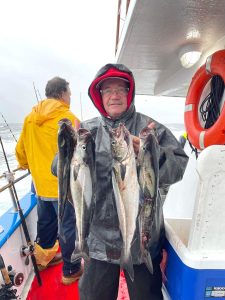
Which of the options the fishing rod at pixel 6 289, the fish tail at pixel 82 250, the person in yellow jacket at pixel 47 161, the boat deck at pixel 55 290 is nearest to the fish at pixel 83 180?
the fish tail at pixel 82 250

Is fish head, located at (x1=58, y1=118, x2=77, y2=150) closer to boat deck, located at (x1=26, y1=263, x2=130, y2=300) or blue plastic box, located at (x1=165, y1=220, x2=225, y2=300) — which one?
blue plastic box, located at (x1=165, y1=220, x2=225, y2=300)

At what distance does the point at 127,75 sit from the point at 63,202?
101 cm

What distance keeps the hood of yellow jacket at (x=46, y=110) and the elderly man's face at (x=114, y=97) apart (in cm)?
106

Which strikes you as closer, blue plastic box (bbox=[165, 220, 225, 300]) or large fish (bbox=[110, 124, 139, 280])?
large fish (bbox=[110, 124, 139, 280])

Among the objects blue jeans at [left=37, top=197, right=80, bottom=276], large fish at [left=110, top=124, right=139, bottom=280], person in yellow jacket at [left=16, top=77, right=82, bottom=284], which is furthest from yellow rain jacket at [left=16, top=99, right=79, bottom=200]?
large fish at [left=110, top=124, right=139, bottom=280]

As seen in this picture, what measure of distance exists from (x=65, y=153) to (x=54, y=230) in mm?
2210

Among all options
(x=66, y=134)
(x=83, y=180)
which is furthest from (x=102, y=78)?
(x=83, y=180)

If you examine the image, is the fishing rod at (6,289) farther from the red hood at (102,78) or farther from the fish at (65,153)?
the red hood at (102,78)

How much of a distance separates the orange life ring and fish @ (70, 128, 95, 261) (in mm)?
1373

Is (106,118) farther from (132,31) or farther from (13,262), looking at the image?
(13,262)

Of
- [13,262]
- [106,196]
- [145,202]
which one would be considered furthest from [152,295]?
[13,262]

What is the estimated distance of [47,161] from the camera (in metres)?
2.86

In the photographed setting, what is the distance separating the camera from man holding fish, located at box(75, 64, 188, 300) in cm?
146

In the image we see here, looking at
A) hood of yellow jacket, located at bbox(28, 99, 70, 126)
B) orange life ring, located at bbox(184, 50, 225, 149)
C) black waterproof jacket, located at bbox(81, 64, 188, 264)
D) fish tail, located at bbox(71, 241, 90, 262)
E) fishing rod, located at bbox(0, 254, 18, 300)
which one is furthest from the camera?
hood of yellow jacket, located at bbox(28, 99, 70, 126)
